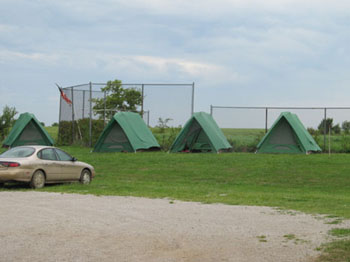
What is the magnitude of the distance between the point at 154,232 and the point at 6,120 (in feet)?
104

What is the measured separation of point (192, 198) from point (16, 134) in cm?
2224

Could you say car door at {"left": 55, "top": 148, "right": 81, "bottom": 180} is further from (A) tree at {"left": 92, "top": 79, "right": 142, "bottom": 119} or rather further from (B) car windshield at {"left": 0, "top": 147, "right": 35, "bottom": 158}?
(A) tree at {"left": 92, "top": 79, "right": 142, "bottom": 119}

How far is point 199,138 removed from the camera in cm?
2909

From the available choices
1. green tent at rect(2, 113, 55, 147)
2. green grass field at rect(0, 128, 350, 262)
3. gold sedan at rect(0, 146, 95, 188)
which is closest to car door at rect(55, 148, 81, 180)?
gold sedan at rect(0, 146, 95, 188)

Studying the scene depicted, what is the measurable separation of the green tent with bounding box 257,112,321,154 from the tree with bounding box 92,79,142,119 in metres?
9.71

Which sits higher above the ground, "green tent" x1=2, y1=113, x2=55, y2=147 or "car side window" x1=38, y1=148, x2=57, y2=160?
"green tent" x1=2, y1=113, x2=55, y2=147

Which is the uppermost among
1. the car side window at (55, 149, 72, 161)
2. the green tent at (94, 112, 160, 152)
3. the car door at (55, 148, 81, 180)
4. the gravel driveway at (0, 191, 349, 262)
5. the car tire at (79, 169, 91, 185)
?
the green tent at (94, 112, 160, 152)

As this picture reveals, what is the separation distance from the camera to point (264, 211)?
1119 cm

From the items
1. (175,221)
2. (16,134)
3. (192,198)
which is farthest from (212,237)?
(16,134)

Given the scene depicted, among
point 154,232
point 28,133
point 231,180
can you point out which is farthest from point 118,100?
point 154,232

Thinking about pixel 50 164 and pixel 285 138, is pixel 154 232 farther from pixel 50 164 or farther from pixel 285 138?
pixel 285 138

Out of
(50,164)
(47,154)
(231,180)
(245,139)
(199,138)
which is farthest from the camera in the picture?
(245,139)

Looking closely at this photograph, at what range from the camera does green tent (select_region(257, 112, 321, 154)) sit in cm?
2783

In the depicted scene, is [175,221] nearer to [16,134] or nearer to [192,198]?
[192,198]
